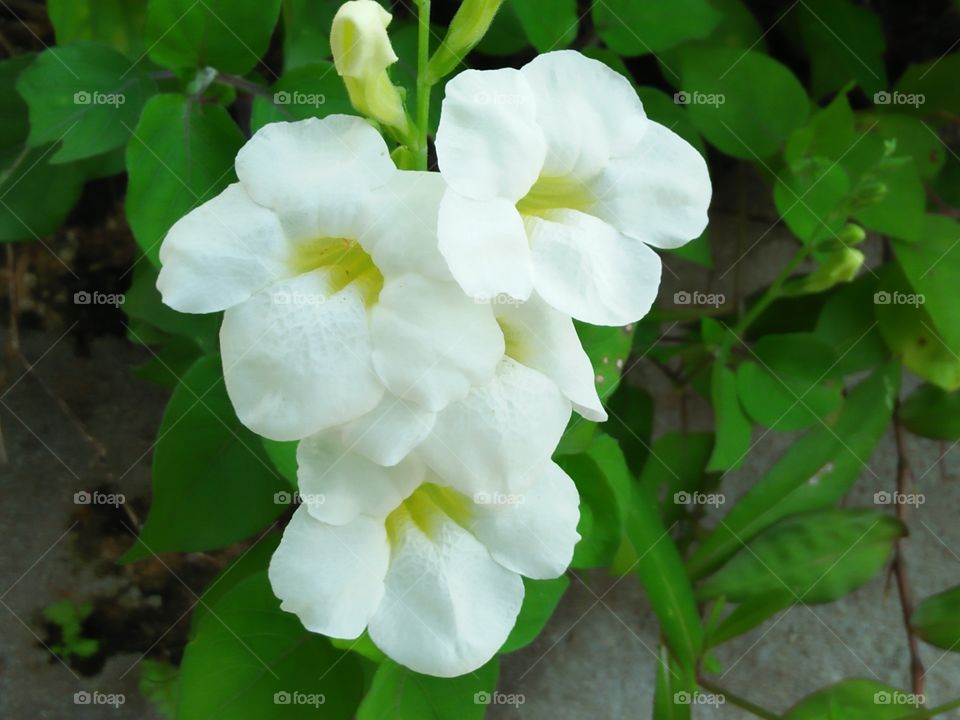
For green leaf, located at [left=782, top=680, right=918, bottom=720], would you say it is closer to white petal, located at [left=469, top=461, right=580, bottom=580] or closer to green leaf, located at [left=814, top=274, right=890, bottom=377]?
green leaf, located at [left=814, top=274, right=890, bottom=377]

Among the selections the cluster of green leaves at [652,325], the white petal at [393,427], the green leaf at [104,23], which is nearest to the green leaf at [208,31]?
the cluster of green leaves at [652,325]

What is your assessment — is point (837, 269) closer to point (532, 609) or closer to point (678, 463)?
point (678, 463)

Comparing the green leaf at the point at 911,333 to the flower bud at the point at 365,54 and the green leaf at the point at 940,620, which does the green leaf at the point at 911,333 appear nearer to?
the green leaf at the point at 940,620

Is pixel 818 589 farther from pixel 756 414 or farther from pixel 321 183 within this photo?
pixel 321 183

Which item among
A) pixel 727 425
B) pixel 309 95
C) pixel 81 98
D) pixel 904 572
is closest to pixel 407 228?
pixel 309 95

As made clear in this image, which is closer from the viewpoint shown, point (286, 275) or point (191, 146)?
point (286, 275)

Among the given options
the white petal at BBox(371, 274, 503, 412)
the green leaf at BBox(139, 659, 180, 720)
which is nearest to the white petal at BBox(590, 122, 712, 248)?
the white petal at BBox(371, 274, 503, 412)

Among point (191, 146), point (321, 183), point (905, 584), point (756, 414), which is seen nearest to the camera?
point (321, 183)

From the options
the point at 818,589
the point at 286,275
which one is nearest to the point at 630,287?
the point at 286,275
